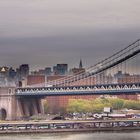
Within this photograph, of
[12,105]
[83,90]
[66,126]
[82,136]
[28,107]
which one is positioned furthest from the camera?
[28,107]

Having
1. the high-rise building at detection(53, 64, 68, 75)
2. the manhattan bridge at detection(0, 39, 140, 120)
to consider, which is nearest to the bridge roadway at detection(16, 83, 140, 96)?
the manhattan bridge at detection(0, 39, 140, 120)

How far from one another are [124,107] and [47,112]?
12.2 m

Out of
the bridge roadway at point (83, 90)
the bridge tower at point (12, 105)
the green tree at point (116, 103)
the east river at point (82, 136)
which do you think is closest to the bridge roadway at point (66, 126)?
the east river at point (82, 136)

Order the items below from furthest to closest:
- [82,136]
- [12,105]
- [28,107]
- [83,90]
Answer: [28,107] → [12,105] → [83,90] → [82,136]

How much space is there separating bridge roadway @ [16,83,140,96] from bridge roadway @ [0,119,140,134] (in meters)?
7.41

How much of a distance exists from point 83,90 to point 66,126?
15225 mm

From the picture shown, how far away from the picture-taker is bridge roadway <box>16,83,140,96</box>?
80812 mm

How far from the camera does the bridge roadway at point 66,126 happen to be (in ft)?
221

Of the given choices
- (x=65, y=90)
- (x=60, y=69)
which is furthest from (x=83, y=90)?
(x=60, y=69)

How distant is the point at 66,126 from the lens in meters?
69.6

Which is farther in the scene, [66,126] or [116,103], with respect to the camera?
[116,103]

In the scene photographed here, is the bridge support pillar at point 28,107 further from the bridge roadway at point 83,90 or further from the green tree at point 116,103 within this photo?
the green tree at point 116,103

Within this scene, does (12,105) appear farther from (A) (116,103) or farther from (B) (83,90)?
(A) (116,103)

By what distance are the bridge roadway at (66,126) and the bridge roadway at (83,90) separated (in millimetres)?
7415
